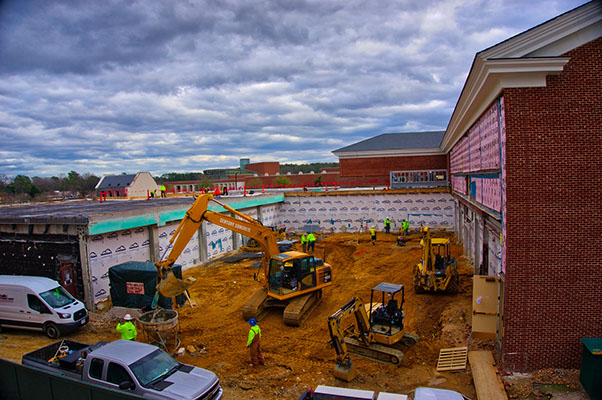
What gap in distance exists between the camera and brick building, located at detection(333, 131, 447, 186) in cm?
4159

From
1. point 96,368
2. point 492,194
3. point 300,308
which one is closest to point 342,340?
point 300,308

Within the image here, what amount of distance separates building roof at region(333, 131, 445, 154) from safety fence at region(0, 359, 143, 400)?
38.6 meters

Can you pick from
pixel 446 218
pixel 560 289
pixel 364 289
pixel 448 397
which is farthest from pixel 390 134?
pixel 448 397

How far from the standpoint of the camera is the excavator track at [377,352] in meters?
10.7

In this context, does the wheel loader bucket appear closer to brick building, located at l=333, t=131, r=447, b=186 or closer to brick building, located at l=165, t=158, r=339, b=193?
brick building, located at l=333, t=131, r=447, b=186

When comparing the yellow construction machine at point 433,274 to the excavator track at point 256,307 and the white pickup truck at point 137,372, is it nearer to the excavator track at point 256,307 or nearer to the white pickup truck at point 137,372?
the excavator track at point 256,307

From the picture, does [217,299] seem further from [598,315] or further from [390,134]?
[390,134]

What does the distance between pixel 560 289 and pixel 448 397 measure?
5036 millimetres

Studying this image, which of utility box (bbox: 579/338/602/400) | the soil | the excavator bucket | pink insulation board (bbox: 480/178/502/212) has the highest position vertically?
pink insulation board (bbox: 480/178/502/212)

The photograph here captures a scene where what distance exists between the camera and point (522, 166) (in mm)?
9602

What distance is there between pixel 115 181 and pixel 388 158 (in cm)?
4987

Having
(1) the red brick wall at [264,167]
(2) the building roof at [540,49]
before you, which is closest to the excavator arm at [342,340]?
(2) the building roof at [540,49]

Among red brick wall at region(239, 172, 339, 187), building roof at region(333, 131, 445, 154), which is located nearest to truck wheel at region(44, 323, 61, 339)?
building roof at region(333, 131, 445, 154)

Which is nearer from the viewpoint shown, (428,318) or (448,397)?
(448,397)
